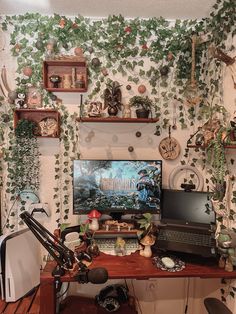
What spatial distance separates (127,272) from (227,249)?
670 millimetres

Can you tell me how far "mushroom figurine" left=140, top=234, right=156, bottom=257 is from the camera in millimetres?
1731

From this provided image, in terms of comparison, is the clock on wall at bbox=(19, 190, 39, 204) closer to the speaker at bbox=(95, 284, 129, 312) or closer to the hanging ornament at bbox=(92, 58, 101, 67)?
the speaker at bbox=(95, 284, 129, 312)

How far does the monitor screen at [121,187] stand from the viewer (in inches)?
77.4

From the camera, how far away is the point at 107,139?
2.14 m

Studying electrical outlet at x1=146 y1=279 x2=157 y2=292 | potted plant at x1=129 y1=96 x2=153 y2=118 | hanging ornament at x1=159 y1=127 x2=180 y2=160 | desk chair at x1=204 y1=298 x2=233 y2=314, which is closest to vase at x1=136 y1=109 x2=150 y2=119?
potted plant at x1=129 y1=96 x2=153 y2=118

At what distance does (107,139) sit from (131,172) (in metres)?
0.38

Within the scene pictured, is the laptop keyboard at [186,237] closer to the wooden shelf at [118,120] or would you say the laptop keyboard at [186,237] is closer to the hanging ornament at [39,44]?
the wooden shelf at [118,120]

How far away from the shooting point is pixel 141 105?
208 cm

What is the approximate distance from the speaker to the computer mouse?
62 centimetres

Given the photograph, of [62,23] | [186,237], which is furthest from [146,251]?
[62,23]

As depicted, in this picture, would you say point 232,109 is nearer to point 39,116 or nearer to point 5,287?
point 39,116

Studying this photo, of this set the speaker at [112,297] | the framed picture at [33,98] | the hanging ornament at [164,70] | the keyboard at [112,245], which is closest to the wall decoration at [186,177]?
the keyboard at [112,245]

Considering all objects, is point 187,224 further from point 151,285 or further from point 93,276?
point 93,276

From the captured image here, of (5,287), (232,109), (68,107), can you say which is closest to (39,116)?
(68,107)
